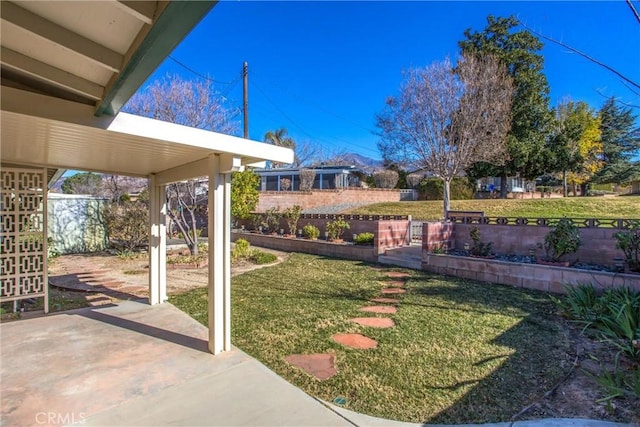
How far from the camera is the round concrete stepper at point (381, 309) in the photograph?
523 cm

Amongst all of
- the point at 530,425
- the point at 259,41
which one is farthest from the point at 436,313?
the point at 259,41

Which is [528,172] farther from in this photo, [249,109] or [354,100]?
[249,109]

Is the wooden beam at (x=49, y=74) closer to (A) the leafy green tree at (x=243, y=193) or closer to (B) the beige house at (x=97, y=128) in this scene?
(B) the beige house at (x=97, y=128)

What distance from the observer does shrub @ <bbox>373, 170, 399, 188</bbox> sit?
76.9 feet

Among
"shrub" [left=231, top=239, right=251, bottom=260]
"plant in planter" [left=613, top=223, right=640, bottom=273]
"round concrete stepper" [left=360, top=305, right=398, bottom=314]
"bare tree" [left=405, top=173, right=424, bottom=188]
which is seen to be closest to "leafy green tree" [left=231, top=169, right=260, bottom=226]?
"shrub" [left=231, top=239, right=251, bottom=260]

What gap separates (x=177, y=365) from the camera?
11.1 ft

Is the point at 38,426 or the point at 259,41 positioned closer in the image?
the point at 38,426

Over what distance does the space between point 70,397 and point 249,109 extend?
44.4 feet

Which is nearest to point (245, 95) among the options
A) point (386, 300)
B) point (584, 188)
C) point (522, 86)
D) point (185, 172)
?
point (185, 172)

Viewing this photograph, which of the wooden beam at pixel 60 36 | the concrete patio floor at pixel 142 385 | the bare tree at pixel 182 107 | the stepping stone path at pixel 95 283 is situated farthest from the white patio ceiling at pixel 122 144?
the bare tree at pixel 182 107

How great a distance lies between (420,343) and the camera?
398cm

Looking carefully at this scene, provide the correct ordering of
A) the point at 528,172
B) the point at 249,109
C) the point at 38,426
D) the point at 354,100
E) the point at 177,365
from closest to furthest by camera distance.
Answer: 1. the point at 38,426
2. the point at 177,365
3. the point at 249,109
4. the point at 528,172
5. the point at 354,100

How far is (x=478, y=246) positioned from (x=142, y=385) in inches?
302

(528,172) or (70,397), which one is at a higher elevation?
(528,172)
